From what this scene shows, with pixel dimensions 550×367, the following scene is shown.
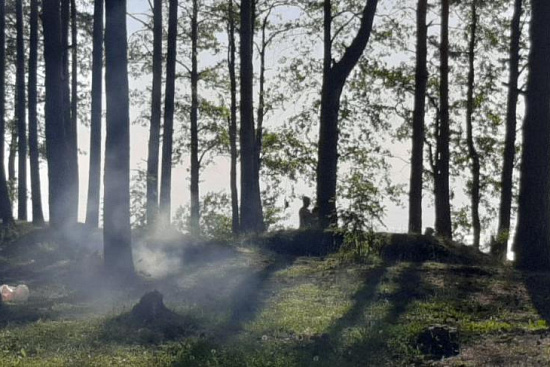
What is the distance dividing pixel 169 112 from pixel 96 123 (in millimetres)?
2355

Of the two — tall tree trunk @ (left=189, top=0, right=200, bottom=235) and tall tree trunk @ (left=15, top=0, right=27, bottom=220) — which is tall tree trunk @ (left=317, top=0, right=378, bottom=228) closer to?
tall tree trunk @ (left=189, top=0, right=200, bottom=235)

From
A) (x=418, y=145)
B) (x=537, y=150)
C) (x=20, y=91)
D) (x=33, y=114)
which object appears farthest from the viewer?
(x=20, y=91)

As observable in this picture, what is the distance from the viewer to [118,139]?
1500 centimetres

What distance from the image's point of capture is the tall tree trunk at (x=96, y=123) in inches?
965

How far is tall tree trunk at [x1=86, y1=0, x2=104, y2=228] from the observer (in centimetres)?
2452

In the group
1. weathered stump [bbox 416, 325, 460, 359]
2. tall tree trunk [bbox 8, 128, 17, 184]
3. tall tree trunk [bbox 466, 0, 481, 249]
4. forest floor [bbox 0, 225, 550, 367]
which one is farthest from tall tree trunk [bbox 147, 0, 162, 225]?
weathered stump [bbox 416, 325, 460, 359]

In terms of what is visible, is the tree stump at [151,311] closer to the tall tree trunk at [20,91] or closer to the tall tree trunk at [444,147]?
the tall tree trunk at [444,147]

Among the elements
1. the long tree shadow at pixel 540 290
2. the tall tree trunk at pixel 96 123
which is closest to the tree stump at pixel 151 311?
the long tree shadow at pixel 540 290

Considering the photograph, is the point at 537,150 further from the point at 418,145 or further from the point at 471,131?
the point at 471,131

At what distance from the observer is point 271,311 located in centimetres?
1156

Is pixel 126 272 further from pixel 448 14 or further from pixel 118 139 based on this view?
pixel 448 14

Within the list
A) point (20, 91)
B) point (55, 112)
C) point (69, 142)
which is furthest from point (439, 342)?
point (20, 91)

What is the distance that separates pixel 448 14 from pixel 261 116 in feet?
43.3

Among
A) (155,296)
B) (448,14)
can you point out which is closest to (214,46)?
(448,14)
